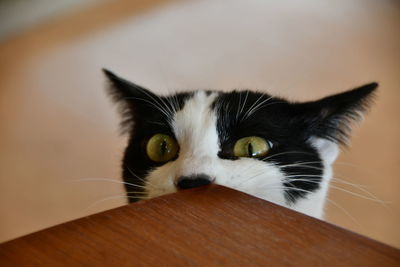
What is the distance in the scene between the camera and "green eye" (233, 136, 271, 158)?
2.84 ft

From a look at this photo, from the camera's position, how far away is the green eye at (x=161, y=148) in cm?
95

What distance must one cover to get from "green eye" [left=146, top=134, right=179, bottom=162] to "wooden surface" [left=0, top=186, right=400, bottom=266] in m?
0.40

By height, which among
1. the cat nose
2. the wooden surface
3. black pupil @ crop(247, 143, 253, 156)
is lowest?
the wooden surface

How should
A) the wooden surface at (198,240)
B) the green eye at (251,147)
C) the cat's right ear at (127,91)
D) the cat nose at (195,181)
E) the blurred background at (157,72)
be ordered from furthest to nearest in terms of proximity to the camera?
the blurred background at (157,72) → the cat's right ear at (127,91) → the green eye at (251,147) → the cat nose at (195,181) → the wooden surface at (198,240)

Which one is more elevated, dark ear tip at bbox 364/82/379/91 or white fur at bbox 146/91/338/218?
dark ear tip at bbox 364/82/379/91

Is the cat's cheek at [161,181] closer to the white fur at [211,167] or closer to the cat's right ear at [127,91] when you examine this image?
the white fur at [211,167]

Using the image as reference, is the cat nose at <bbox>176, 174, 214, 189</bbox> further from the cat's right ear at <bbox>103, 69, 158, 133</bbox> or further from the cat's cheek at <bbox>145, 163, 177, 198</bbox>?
the cat's right ear at <bbox>103, 69, 158, 133</bbox>

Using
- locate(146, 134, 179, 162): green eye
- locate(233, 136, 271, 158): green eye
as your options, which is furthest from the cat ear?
locate(146, 134, 179, 162): green eye

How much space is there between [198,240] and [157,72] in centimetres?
144

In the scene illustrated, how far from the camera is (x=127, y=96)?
3.89ft

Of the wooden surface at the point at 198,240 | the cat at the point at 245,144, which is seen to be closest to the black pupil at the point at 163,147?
the cat at the point at 245,144

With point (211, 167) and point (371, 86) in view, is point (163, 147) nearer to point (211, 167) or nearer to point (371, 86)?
point (211, 167)

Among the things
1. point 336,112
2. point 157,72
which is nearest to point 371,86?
point 336,112

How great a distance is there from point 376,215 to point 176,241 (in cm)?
110
